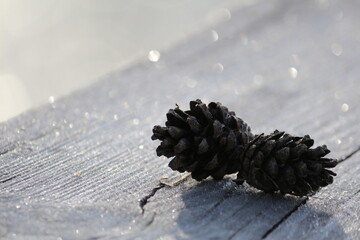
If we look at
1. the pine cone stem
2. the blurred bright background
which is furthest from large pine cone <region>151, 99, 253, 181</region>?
the blurred bright background

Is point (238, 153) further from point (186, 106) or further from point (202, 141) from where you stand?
point (186, 106)

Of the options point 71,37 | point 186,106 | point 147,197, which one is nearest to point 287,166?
point 147,197

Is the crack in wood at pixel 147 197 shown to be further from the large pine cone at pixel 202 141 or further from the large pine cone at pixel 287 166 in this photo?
the large pine cone at pixel 287 166

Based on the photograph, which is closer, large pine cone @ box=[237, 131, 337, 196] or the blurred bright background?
large pine cone @ box=[237, 131, 337, 196]

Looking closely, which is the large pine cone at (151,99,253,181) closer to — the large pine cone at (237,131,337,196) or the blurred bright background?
the large pine cone at (237,131,337,196)

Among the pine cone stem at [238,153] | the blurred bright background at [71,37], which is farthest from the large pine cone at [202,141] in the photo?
the blurred bright background at [71,37]

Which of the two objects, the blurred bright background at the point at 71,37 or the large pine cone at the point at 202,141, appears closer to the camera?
the large pine cone at the point at 202,141
